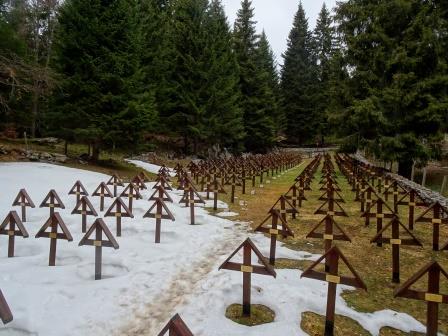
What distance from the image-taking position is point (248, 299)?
4.98 metres

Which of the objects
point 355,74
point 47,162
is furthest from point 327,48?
point 47,162

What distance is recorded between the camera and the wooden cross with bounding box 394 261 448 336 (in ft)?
13.3

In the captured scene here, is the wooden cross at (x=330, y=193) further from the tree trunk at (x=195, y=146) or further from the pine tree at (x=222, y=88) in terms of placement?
the tree trunk at (x=195, y=146)

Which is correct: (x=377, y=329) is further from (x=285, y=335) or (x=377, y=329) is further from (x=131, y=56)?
(x=131, y=56)

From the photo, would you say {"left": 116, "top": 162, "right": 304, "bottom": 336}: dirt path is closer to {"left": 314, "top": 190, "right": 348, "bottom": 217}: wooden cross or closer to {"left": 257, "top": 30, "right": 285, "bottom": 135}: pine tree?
{"left": 314, "top": 190, "right": 348, "bottom": 217}: wooden cross

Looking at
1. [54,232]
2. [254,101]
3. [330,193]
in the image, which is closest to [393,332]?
[54,232]

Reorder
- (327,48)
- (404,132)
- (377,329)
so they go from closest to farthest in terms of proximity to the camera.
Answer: (377,329)
(404,132)
(327,48)

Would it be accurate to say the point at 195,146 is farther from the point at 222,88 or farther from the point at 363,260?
the point at 363,260

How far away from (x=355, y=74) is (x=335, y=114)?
9.66ft

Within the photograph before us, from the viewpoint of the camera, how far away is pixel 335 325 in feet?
15.8

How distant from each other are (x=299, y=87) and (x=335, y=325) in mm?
54815

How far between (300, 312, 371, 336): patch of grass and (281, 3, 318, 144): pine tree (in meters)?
51.0

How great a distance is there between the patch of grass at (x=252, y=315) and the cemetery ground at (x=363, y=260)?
18.4 inches

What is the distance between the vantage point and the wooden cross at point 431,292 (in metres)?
4.06
